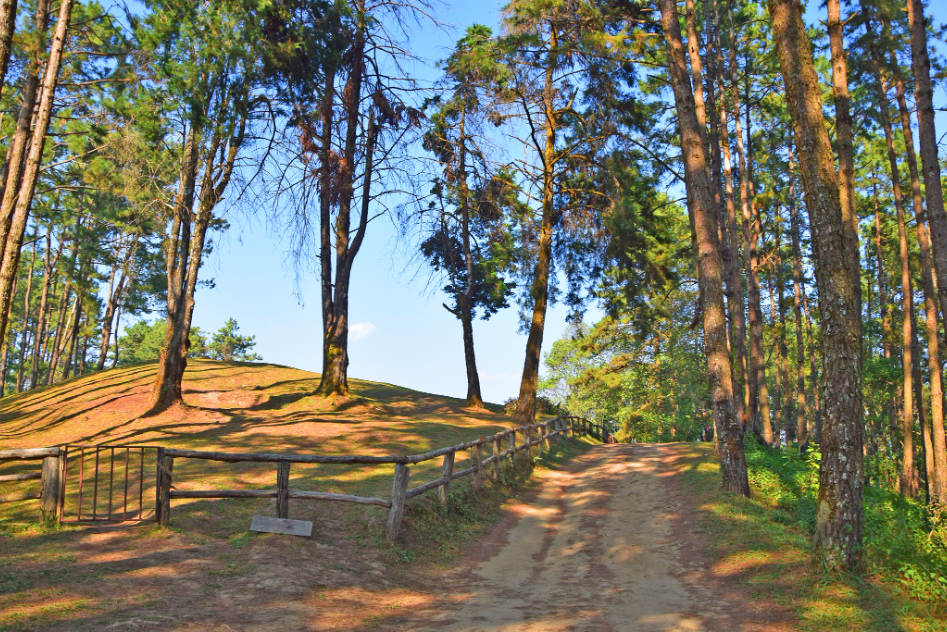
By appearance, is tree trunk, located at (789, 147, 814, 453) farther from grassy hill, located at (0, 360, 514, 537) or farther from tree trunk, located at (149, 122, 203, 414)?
tree trunk, located at (149, 122, 203, 414)

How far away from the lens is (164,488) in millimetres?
8719

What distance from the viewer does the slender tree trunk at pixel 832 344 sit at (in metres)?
7.08

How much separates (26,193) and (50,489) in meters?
5.84

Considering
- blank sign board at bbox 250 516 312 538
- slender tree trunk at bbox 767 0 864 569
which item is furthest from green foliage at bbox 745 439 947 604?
blank sign board at bbox 250 516 312 538

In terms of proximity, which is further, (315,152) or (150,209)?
(315,152)

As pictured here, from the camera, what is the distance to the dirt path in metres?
6.37

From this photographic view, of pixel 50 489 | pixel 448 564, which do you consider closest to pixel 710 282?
pixel 448 564

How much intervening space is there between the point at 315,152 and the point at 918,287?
32614 mm

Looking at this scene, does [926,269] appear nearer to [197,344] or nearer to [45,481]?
[45,481]

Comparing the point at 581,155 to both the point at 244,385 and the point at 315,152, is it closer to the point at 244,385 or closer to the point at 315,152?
the point at 315,152

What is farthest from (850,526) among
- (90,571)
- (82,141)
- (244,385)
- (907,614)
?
(82,141)

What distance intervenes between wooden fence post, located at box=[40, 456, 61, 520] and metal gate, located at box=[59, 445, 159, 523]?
64 mm

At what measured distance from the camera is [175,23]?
17688 millimetres

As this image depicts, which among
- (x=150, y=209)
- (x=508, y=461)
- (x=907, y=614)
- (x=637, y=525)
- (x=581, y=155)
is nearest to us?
(x=907, y=614)
